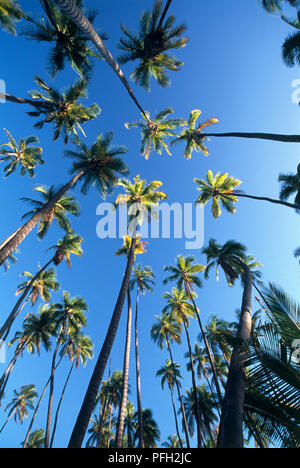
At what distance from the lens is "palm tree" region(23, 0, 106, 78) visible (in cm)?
1391

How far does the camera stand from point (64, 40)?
14.7 metres

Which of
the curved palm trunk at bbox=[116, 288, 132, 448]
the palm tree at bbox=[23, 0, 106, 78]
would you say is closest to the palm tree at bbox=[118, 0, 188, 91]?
the palm tree at bbox=[23, 0, 106, 78]

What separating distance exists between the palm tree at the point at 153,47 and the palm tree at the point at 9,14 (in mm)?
6547

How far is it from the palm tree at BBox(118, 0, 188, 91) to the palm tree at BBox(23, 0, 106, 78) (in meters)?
2.02

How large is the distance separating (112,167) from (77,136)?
4327 millimetres

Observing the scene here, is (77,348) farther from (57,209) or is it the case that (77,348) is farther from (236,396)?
(236,396)

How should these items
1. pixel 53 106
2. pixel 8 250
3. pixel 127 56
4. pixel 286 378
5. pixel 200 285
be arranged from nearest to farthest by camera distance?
pixel 286 378
pixel 8 250
pixel 127 56
pixel 53 106
pixel 200 285

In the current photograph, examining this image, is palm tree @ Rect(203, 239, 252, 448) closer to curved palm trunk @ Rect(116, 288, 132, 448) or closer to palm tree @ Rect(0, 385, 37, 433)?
curved palm trunk @ Rect(116, 288, 132, 448)

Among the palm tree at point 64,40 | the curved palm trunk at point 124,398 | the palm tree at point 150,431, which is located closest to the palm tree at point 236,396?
the curved palm trunk at point 124,398

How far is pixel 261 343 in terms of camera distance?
3.59 metres
